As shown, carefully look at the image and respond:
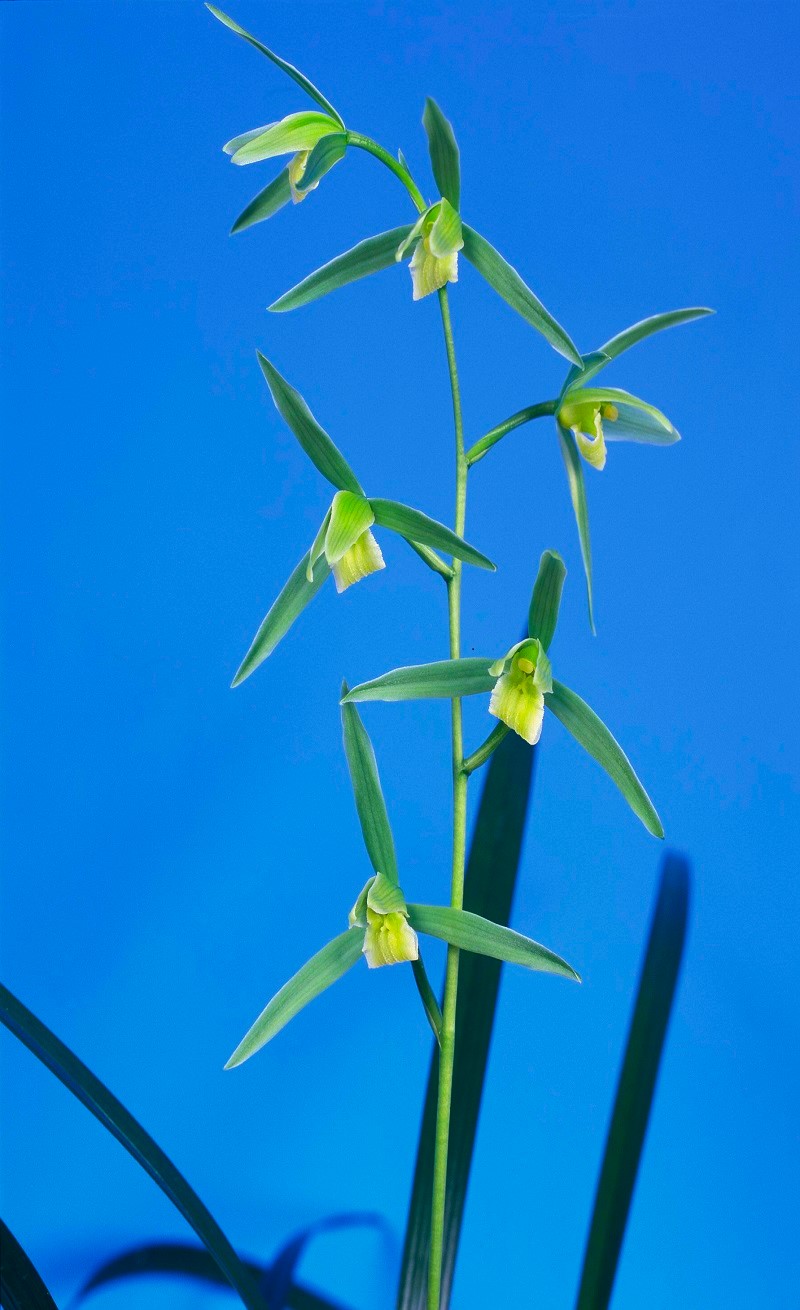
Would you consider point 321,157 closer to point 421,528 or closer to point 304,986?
point 421,528

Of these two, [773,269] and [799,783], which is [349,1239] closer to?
[799,783]

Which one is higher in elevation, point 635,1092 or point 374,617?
point 374,617

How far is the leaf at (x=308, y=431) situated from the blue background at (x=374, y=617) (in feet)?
1.51

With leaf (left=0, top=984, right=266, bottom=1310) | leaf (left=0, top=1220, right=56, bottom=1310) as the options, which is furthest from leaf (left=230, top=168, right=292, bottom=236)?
leaf (left=0, top=1220, right=56, bottom=1310)

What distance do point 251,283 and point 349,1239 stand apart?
131 centimetres

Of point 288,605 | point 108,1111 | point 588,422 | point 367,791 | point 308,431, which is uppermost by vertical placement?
point 588,422

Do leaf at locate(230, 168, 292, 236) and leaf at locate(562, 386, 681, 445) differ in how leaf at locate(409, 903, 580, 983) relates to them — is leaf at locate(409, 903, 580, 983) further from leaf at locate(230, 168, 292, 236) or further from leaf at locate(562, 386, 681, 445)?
leaf at locate(230, 168, 292, 236)

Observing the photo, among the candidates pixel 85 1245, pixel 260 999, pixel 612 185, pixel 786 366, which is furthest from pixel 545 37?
pixel 85 1245

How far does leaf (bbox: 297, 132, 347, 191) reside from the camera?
0.80 meters

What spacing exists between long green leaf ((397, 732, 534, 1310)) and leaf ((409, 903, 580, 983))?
0.18 meters

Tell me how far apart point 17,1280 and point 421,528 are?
0.72 metres

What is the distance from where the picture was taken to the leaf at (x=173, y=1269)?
3.84 ft

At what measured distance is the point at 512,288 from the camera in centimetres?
82

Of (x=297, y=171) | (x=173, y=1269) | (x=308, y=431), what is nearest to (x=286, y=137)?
(x=297, y=171)
